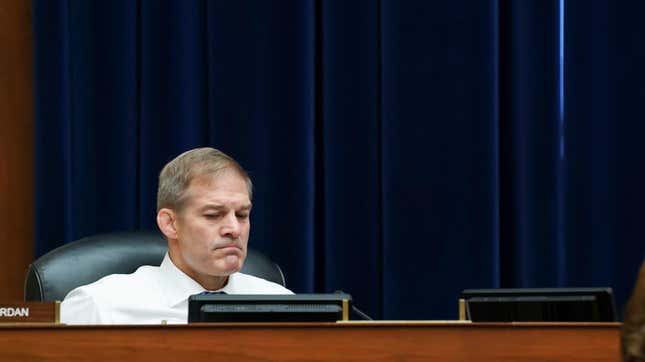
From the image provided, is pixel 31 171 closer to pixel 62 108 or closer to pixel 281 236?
pixel 62 108

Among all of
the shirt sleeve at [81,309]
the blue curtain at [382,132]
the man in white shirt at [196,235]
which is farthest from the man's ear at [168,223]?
the blue curtain at [382,132]

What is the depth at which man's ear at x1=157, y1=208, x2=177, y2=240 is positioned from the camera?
2697mm

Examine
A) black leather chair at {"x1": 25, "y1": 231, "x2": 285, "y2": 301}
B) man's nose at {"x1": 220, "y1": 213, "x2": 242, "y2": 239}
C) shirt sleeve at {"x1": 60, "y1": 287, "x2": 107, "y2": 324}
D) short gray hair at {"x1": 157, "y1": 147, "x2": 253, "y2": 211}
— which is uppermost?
short gray hair at {"x1": 157, "y1": 147, "x2": 253, "y2": 211}

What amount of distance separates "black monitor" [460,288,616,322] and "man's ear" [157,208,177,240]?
1.15m

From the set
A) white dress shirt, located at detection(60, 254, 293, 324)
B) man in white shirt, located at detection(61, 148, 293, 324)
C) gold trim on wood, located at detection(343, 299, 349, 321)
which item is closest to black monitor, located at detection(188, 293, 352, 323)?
gold trim on wood, located at detection(343, 299, 349, 321)

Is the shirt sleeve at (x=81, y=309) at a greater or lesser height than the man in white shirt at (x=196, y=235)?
lesser

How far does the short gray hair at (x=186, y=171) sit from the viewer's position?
2.69 m

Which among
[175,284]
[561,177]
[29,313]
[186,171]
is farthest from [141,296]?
[561,177]

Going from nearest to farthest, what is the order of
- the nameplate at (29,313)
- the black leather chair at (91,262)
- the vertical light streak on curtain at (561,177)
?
1. the nameplate at (29,313)
2. the black leather chair at (91,262)
3. the vertical light streak on curtain at (561,177)

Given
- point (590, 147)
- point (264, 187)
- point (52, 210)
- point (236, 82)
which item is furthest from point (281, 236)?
point (590, 147)

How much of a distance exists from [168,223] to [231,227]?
18 cm

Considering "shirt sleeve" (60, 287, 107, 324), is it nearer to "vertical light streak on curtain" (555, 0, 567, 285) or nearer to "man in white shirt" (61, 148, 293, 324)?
"man in white shirt" (61, 148, 293, 324)

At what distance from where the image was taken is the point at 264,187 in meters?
3.28

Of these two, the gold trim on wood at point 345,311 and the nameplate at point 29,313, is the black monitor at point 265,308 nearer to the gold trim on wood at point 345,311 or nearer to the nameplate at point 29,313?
the gold trim on wood at point 345,311
